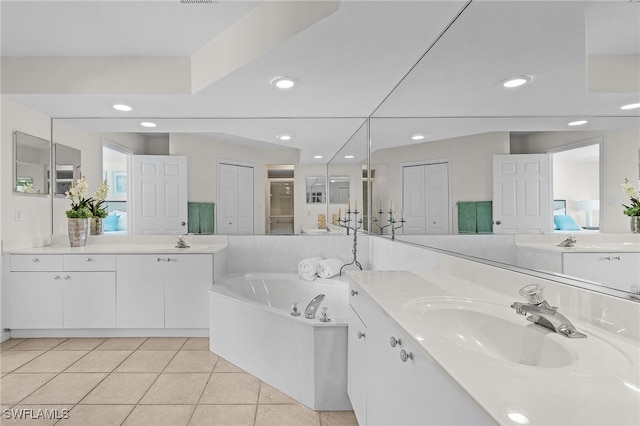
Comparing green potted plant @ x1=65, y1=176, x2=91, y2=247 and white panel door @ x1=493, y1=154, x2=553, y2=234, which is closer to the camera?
white panel door @ x1=493, y1=154, x2=553, y2=234

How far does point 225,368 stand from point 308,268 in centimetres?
110

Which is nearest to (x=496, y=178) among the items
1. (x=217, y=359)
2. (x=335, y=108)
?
(x=335, y=108)

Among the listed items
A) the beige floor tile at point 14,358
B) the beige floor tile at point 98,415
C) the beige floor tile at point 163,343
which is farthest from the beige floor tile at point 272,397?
the beige floor tile at point 14,358

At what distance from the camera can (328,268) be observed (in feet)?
9.82

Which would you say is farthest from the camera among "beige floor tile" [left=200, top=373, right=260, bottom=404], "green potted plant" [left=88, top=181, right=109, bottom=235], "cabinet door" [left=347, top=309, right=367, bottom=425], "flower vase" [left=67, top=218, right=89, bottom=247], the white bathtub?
"green potted plant" [left=88, top=181, right=109, bottom=235]

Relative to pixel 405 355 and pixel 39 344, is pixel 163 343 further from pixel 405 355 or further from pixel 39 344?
pixel 405 355

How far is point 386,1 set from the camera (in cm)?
146

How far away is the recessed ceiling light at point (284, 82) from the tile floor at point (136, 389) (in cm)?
212

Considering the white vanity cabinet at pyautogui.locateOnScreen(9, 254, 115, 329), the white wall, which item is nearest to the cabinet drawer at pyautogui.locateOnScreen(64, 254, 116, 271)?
the white vanity cabinet at pyautogui.locateOnScreen(9, 254, 115, 329)

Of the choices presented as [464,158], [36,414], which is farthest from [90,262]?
[464,158]

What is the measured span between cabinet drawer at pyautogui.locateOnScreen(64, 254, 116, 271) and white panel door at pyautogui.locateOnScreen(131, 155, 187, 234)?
16.6 inches

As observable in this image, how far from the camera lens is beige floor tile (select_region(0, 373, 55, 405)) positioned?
76.5 inches

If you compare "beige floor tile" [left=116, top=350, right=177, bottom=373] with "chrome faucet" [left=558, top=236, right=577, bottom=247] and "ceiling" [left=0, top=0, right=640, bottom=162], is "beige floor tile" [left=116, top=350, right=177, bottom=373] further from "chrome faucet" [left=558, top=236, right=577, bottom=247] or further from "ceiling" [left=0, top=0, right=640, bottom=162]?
"chrome faucet" [left=558, top=236, right=577, bottom=247]

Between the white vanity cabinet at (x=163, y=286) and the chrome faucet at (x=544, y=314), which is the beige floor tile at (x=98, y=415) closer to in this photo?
the white vanity cabinet at (x=163, y=286)
